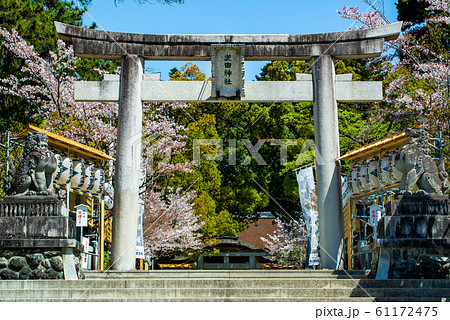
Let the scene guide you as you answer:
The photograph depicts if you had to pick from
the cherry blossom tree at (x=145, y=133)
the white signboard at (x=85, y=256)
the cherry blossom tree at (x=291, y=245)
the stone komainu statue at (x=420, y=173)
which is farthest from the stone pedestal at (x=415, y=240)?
the cherry blossom tree at (x=291, y=245)

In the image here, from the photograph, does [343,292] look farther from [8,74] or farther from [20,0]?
[20,0]

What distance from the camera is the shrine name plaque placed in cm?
1259

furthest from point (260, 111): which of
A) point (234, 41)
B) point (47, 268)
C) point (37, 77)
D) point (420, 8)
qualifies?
point (47, 268)

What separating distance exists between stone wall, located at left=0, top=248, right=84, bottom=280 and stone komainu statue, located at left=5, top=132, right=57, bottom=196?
0.93 metres

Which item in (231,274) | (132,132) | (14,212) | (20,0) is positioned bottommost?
(231,274)

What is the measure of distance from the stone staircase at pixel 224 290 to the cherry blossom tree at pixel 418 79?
918 centimetres

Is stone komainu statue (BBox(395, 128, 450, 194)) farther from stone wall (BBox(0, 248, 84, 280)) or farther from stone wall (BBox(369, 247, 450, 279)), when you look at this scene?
stone wall (BBox(0, 248, 84, 280))

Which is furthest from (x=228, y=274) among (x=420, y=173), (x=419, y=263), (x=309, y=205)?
(x=309, y=205)

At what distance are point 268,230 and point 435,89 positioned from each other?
650 inches

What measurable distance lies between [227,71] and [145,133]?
24.3 ft

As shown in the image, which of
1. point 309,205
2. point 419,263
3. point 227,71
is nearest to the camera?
point 419,263

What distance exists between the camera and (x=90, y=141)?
1889 cm

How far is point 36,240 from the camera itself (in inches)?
334

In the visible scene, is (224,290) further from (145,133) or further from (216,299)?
(145,133)
